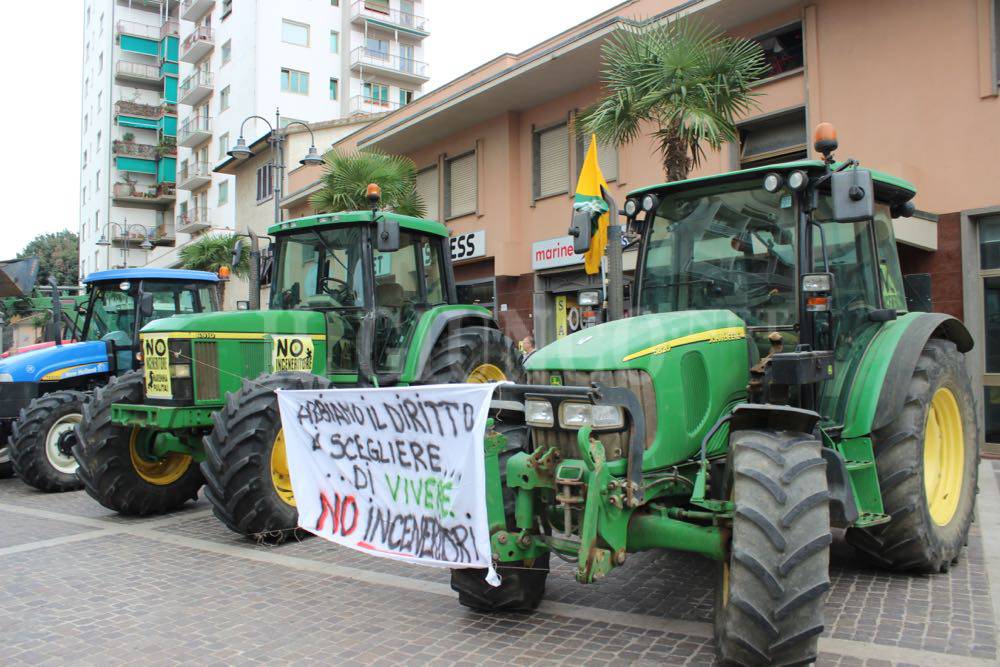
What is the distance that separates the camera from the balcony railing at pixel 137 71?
179 feet

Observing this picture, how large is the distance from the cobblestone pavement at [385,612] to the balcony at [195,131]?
39438 mm

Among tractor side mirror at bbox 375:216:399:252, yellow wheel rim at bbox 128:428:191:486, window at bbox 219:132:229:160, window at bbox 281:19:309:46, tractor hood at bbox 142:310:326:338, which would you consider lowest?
yellow wheel rim at bbox 128:428:191:486

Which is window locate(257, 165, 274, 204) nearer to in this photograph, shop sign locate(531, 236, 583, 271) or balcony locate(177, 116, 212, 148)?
balcony locate(177, 116, 212, 148)

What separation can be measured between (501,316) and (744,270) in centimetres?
1204

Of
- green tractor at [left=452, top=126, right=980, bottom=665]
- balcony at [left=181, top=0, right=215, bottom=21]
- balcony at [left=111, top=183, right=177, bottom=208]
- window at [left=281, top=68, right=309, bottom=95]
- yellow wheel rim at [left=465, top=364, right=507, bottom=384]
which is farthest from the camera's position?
balcony at [left=111, top=183, right=177, bottom=208]

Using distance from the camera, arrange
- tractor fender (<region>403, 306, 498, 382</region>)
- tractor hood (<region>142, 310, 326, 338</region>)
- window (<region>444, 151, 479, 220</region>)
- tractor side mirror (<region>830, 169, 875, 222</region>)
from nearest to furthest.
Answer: tractor side mirror (<region>830, 169, 875, 222</region>)
tractor hood (<region>142, 310, 326, 338</region>)
tractor fender (<region>403, 306, 498, 382</region>)
window (<region>444, 151, 479, 220</region>)

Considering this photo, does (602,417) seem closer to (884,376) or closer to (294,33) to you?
(884,376)

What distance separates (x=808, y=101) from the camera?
11.3m

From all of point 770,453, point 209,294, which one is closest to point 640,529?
point 770,453

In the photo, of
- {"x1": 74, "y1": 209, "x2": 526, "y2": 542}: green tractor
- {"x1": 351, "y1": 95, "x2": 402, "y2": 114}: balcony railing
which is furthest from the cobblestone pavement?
{"x1": 351, "y1": 95, "x2": 402, "y2": 114}: balcony railing

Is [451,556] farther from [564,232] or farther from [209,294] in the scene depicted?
[564,232]

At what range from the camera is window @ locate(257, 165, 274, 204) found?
95.9 ft

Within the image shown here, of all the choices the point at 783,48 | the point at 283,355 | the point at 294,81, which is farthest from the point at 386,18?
the point at 283,355

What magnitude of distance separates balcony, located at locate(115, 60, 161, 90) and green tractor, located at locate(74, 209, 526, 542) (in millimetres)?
54416
